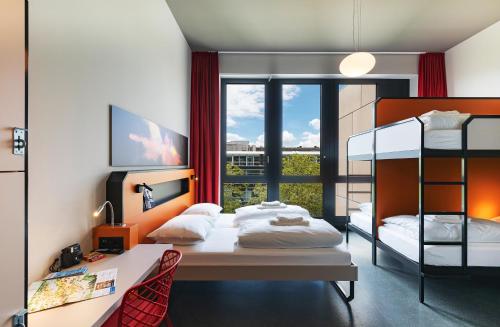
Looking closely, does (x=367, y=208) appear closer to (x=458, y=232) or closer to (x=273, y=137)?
(x=458, y=232)

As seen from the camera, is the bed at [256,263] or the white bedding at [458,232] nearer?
the bed at [256,263]

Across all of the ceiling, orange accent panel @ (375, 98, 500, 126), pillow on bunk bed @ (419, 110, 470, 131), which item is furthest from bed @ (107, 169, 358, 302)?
the ceiling

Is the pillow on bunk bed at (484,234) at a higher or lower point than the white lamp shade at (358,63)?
lower

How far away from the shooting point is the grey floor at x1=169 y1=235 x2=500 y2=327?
2.06 m

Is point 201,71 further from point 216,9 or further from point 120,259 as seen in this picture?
point 120,259

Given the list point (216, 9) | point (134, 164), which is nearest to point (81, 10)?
point (134, 164)

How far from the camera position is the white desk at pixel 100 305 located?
1022 millimetres

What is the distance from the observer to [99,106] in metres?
1.87

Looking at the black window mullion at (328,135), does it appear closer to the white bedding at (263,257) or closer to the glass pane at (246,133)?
the glass pane at (246,133)

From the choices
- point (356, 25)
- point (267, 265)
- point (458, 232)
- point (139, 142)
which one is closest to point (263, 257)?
point (267, 265)

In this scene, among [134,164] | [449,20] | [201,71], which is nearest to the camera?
[134,164]

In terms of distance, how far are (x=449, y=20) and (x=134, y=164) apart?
4564 millimetres

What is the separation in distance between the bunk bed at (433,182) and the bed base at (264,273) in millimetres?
875

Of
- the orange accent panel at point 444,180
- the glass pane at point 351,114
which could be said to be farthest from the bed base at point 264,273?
the glass pane at point 351,114
